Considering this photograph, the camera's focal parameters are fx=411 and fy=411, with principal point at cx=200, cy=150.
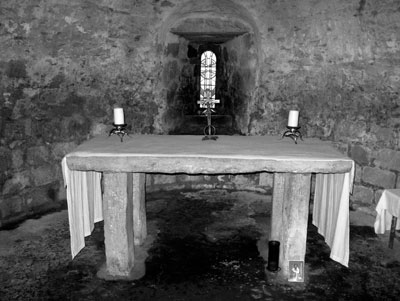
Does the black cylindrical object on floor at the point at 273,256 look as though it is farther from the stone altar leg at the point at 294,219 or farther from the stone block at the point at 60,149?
the stone block at the point at 60,149

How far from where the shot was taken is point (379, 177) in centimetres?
605

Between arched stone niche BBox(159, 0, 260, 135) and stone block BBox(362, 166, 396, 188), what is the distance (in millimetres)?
2071

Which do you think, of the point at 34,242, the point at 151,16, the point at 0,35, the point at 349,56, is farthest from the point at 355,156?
the point at 0,35

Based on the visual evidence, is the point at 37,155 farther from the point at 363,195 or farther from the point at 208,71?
the point at 363,195

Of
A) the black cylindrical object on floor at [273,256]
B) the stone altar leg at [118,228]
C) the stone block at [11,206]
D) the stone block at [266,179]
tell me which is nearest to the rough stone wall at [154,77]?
the stone block at [11,206]

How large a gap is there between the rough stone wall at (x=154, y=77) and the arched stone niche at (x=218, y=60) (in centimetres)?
6

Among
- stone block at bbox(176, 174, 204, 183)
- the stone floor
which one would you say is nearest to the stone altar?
the stone floor

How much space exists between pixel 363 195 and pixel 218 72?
3.37 metres

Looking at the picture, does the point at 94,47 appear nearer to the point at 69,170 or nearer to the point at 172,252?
the point at 69,170

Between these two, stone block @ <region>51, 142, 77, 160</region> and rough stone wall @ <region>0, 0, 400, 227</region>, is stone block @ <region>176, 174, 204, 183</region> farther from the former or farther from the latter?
stone block @ <region>51, 142, 77, 160</region>

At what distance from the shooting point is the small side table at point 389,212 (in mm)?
4665

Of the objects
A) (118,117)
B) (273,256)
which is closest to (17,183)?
(118,117)

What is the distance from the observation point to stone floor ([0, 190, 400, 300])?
12.9 ft

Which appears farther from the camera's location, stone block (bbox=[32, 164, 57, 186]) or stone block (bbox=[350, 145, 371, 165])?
stone block (bbox=[350, 145, 371, 165])
